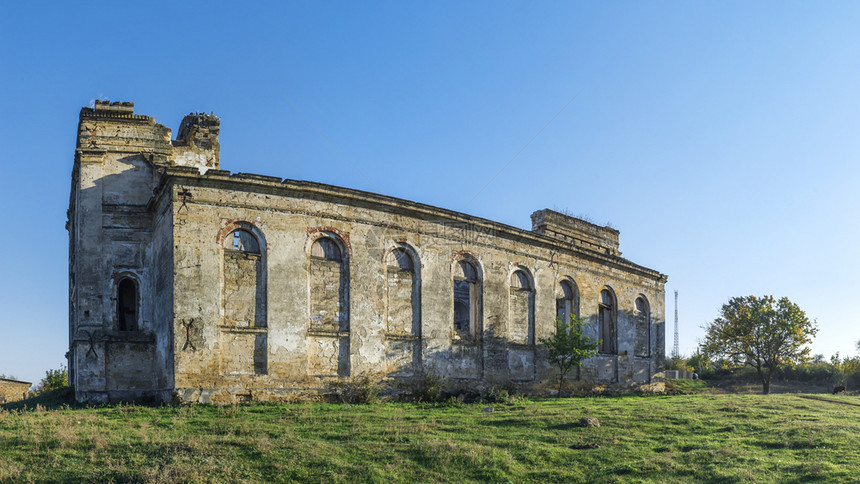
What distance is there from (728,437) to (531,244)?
1216 cm

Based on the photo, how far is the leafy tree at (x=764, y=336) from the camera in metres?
33.8

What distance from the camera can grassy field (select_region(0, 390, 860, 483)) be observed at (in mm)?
10891

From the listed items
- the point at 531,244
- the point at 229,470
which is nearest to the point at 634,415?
the point at 531,244

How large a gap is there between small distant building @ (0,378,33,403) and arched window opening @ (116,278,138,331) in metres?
19.9

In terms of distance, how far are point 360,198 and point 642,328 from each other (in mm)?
17916

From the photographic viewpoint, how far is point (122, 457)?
439 inches

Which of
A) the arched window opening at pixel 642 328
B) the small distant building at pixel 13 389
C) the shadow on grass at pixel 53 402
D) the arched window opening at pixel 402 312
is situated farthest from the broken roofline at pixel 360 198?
the small distant building at pixel 13 389

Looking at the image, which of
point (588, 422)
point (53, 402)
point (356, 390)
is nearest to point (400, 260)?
point (356, 390)

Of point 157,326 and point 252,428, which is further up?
point 157,326

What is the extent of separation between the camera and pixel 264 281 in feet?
61.4

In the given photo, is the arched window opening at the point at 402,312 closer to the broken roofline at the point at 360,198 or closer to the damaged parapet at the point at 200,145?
the broken roofline at the point at 360,198

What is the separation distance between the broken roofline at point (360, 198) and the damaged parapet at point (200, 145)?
3.80 ft

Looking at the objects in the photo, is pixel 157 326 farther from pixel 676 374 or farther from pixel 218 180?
pixel 676 374

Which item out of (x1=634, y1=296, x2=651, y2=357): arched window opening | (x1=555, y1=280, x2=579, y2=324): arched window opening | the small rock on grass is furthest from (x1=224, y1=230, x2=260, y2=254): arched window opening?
(x1=634, y1=296, x2=651, y2=357): arched window opening
